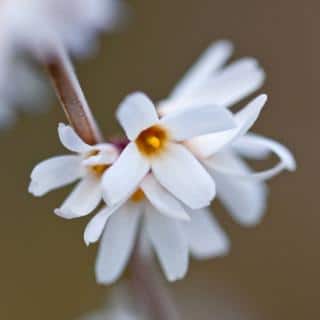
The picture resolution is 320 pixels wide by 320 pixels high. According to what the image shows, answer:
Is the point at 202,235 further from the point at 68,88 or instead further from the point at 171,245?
the point at 68,88

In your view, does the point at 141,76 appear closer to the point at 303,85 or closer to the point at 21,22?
the point at 303,85

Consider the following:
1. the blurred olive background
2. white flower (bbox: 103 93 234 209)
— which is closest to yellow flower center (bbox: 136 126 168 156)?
white flower (bbox: 103 93 234 209)

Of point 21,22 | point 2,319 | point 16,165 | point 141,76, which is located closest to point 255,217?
point 21,22

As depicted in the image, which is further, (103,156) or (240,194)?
(240,194)

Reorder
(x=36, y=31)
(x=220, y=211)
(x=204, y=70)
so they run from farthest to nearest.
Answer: (x=220, y=211)
(x=204, y=70)
(x=36, y=31)

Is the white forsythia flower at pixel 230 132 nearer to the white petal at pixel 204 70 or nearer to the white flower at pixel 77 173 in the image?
the white petal at pixel 204 70

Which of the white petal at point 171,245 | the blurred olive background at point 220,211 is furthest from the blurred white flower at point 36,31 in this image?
the blurred olive background at point 220,211

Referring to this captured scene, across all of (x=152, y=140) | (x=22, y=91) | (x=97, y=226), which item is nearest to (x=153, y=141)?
(x=152, y=140)

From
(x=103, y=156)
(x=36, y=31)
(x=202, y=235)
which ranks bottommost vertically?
(x=202, y=235)
